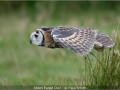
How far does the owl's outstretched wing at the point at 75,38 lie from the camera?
6.73 metres

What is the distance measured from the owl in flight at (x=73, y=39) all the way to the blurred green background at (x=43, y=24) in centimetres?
287

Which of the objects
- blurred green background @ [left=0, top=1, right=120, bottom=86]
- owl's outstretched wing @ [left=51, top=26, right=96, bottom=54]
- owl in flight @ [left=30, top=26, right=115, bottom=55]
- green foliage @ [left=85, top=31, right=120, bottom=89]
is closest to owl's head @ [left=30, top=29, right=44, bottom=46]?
owl in flight @ [left=30, top=26, right=115, bottom=55]

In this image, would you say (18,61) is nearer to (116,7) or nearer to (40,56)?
(40,56)

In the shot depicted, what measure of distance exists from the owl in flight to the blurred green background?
2.87 meters

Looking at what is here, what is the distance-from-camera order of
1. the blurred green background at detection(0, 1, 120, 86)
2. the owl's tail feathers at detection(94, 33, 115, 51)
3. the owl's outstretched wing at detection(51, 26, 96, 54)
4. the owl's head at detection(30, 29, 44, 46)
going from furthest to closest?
the blurred green background at detection(0, 1, 120, 86)
the owl's head at detection(30, 29, 44, 46)
the owl's tail feathers at detection(94, 33, 115, 51)
the owl's outstretched wing at detection(51, 26, 96, 54)

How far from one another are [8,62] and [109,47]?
529 centimetres

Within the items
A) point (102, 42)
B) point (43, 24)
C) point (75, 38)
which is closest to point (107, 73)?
point (102, 42)

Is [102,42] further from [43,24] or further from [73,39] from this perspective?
[43,24]

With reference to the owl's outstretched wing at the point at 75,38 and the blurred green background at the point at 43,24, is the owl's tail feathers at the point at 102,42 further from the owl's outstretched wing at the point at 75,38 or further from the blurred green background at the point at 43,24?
the blurred green background at the point at 43,24

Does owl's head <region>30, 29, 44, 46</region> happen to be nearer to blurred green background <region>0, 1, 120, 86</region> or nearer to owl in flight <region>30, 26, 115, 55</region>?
owl in flight <region>30, 26, 115, 55</region>

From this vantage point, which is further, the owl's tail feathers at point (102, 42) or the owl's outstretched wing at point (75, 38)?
the owl's tail feathers at point (102, 42)

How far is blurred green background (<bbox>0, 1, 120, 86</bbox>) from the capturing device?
37.7 feet

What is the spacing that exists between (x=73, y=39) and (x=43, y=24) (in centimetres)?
754

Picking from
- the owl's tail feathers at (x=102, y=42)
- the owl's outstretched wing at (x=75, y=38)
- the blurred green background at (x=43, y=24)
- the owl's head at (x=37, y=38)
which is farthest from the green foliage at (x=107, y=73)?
the blurred green background at (x=43, y=24)
